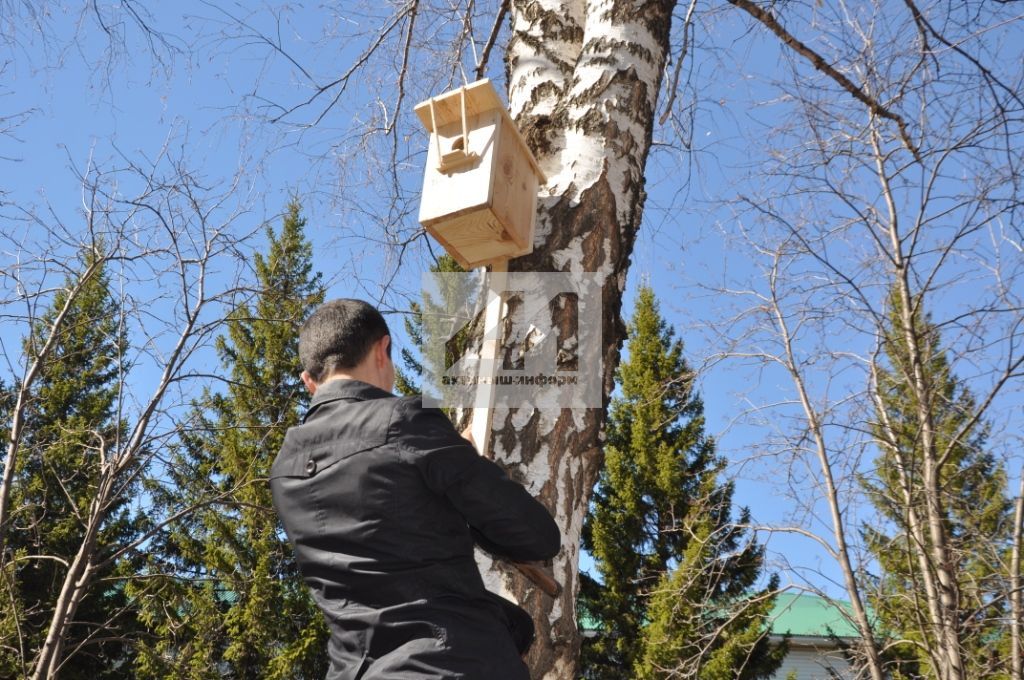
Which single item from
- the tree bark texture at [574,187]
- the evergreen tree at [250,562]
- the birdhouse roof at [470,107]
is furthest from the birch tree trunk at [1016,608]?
A: the evergreen tree at [250,562]

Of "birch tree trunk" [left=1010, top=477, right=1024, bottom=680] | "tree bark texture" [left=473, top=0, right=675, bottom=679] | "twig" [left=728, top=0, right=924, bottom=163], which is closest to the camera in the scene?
"tree bark texture" [left=473, top=0, right=675, bottom=679]

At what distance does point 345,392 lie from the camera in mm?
1718

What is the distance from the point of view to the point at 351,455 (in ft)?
5.35

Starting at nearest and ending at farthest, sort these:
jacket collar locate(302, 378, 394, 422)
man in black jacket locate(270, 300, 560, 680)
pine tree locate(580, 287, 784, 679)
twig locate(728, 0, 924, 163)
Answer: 1. man in black jacket locate(270, 300, 560, 680)
2. jacket collar locate(302, 378, 394, 422)
3. twig locate(728, 0, 924, 163)
4. pine tree locate(580, 287, 784, 679)

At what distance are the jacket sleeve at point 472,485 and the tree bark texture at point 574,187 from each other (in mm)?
395

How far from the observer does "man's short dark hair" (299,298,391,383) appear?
180 centimetres

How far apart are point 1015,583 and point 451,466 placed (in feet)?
17.6

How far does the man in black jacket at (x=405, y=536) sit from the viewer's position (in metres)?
1.54

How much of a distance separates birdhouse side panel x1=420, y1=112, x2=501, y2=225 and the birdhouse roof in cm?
2

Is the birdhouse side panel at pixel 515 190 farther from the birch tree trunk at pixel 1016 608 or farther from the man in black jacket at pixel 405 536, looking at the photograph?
the birch tree trunk at pixel 1016 608

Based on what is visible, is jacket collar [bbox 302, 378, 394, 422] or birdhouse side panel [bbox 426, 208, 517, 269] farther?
birdhouse side panel [bbox 426, 208, 517, 269]

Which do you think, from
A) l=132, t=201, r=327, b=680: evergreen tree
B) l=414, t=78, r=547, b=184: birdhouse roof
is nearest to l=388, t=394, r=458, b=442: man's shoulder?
l=414, t=78, r=547, b=184: birdhouse roof

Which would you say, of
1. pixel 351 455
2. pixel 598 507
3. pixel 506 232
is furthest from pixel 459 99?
pixel 598 507

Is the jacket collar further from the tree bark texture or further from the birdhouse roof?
the birdhouse roof
